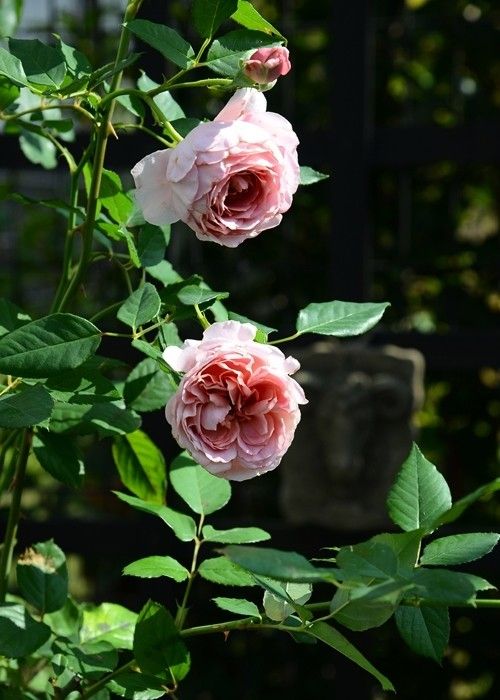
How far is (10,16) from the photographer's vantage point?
1.37 metres

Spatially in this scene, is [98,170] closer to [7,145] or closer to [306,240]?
[7,145]

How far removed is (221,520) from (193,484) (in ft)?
5.26

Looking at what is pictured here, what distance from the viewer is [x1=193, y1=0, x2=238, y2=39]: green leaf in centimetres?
85

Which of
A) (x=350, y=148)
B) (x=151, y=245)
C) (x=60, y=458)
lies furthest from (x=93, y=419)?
(x=350, y=148)

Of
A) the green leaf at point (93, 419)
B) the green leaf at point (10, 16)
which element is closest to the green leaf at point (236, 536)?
the green leaf at point (93, 419)

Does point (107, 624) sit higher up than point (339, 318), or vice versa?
point (339, 318)

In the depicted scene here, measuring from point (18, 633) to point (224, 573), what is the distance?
18 centimetres

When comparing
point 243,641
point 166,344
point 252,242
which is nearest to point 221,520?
point 243,641

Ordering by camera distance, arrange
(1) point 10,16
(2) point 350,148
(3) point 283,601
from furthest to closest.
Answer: (2) point 350,148
(1) point 10,16
(3) point 283,601

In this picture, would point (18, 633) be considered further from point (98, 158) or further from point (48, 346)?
point (98, 158)

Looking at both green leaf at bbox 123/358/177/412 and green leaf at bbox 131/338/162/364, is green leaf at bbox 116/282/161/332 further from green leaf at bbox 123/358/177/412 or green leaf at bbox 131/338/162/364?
green leaf at bbox 123/358/177/412

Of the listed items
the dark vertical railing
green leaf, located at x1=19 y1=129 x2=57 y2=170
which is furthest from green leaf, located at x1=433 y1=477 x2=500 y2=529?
the dark vertical railing

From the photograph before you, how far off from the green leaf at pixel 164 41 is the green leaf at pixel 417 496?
1.13ft

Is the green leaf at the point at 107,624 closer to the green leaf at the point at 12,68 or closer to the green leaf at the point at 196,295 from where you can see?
the green leaf at the point at 196,295
